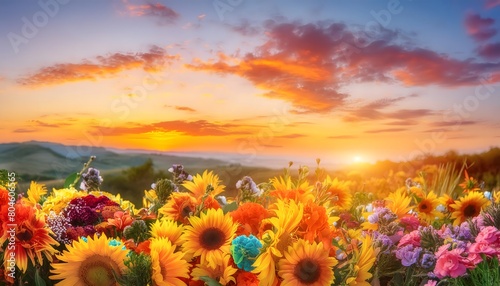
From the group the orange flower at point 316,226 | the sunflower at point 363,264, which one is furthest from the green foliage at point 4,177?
the sunflower at point 363,264

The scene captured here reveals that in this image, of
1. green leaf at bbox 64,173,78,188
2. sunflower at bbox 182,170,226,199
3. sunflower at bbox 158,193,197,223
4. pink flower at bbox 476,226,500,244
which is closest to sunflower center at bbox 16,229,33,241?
sunflower at bbox 158,193,197,223


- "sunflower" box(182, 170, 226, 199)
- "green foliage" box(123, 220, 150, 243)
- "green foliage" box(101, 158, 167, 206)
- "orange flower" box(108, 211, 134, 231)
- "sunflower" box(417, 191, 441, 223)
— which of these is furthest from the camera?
"green foliage" box(101, 158, 167, 206)

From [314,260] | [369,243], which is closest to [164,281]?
[314,260]

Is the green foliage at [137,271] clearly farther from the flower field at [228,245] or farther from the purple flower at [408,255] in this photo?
the purple flower at [408,255]

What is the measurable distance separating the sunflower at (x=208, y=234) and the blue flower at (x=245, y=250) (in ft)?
0.47

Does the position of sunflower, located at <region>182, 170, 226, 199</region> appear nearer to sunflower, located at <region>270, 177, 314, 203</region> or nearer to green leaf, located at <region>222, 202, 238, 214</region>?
green leaf, located at <region>222, 202, 238, 214</region>

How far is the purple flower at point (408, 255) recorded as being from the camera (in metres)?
2.59

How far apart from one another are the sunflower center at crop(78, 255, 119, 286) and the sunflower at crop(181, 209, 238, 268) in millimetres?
343

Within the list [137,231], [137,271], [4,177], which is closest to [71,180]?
[4,177]

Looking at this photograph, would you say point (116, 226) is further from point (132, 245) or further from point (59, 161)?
point (59, 161)

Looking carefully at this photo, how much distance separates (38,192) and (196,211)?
141 cm

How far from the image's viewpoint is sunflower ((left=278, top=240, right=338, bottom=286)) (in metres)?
2.25

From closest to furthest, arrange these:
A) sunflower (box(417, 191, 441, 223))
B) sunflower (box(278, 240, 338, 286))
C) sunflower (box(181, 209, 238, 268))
Result: 1. sunflower (box(278, 240, 338, 286))
2. sunflower (box(181, 209, 238, 268))
3. sunflower (box(417, 191, 441, 223))

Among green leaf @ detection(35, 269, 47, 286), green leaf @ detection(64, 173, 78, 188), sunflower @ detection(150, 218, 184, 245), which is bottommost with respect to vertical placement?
green leaf @ detection(35, 269, 47, 286)
